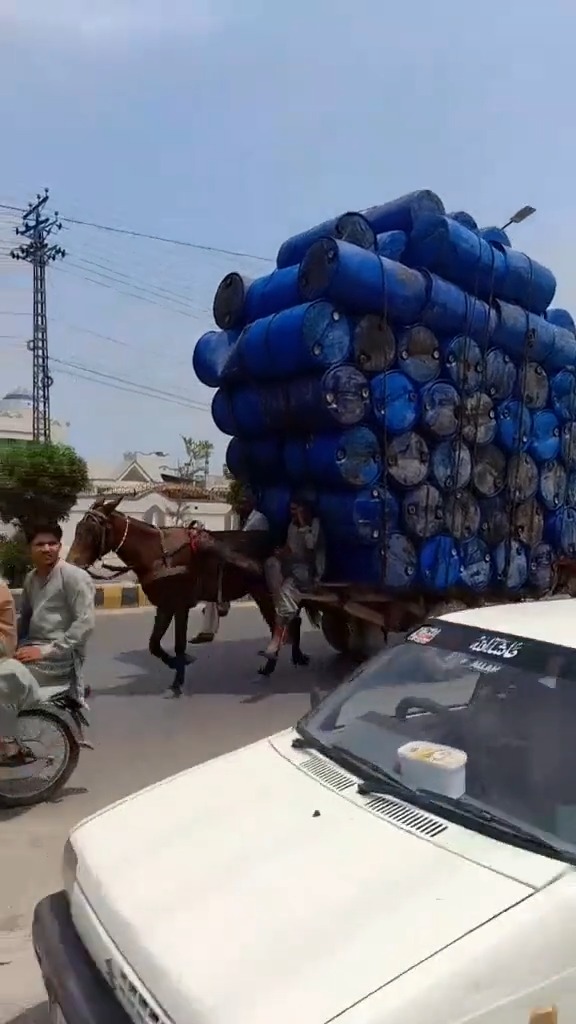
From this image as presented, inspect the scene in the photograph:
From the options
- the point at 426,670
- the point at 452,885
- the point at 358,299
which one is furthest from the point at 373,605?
the point at 452,885

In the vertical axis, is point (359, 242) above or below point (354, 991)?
above

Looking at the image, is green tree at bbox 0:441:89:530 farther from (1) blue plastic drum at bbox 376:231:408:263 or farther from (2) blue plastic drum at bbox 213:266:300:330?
(1) blue plastic drum at bbox 376:231:408:263

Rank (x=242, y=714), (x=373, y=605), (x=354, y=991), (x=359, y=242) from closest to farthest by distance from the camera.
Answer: (x=354, y=991), (x=242, y=714), (x=359, y=242), (x=373, y=605)

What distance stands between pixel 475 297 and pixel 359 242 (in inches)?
51.1

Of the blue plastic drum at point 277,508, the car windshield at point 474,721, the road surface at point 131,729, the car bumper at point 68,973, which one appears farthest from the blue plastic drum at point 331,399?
the car bumper at point 68,973

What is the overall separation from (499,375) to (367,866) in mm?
7206

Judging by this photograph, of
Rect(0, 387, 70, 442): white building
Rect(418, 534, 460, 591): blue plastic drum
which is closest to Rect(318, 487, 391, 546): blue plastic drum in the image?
Rect(418, 534, 460, 591): blue plastic drum

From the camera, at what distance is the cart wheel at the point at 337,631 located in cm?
991

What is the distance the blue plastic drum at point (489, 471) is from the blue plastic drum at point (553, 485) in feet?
2.17

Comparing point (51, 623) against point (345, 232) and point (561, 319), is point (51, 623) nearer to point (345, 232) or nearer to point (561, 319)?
point (345, 232)

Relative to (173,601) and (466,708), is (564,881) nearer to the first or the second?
(466,708)

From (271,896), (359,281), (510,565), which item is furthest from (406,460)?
(271,896)

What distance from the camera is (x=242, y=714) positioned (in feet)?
24.2

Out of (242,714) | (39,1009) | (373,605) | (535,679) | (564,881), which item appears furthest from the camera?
(373,605)
